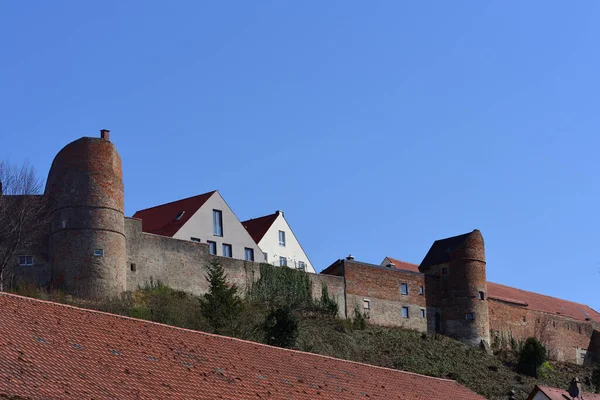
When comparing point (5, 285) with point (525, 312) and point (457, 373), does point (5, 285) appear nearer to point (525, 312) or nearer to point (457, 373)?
point (457, 373)

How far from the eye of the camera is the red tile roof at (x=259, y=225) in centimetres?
6109

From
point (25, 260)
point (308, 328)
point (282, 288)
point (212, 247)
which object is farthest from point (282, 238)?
point (25, 260)

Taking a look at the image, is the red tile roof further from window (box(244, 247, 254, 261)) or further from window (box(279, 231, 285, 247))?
window (box(244, 247, 254, 261))

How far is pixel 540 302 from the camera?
7531 centimetres

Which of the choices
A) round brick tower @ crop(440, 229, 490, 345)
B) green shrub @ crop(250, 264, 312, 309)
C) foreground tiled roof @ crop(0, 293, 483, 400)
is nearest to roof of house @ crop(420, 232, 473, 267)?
round brick tower @ crop(440, 229, 490, 345)

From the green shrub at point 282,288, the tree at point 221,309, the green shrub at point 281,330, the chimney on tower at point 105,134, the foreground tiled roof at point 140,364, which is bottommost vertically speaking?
the foreground tiled roof at point 140,364

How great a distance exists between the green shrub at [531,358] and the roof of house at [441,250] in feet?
22.0

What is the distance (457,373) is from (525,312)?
15039mm

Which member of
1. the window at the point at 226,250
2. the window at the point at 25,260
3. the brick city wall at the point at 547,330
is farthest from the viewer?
the brick city wall at the point at 547,330

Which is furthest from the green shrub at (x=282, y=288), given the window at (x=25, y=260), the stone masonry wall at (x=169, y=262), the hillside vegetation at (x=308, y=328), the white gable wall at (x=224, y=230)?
the window at (x=25, y=260)

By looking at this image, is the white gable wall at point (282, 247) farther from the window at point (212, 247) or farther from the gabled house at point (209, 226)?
the window at point (212, 247)

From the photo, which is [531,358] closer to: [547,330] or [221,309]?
[547,330]

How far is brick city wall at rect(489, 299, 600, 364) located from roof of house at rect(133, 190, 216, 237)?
17.8 meters

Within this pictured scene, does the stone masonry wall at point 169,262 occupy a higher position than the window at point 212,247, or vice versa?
the window at point 212,247
